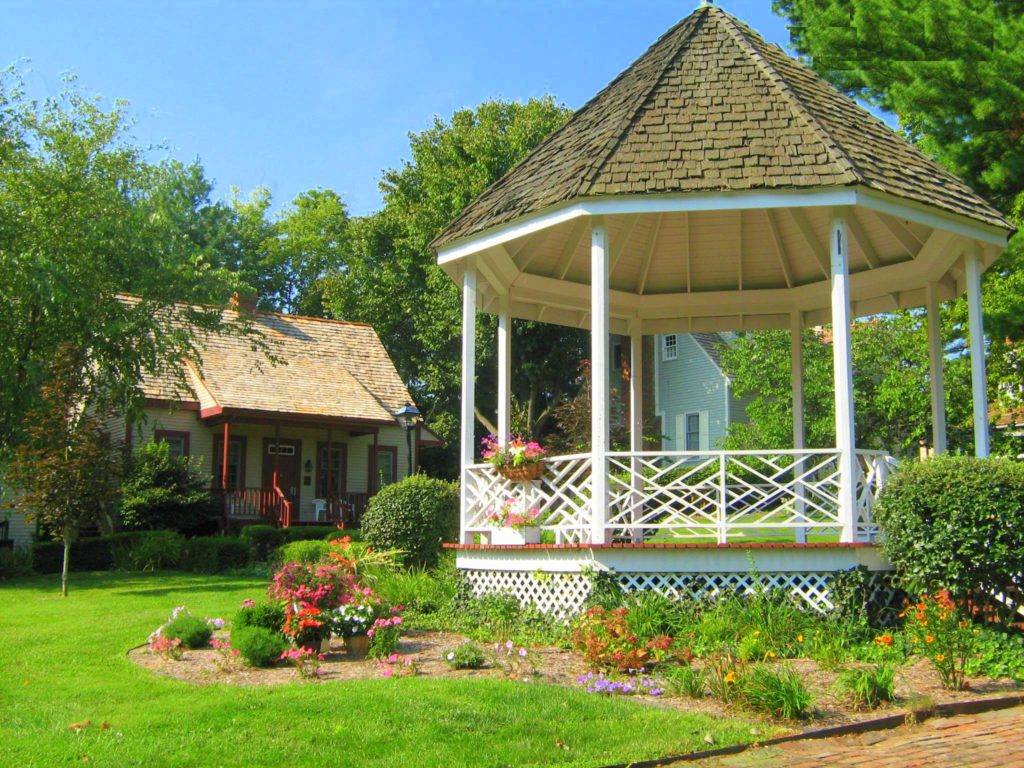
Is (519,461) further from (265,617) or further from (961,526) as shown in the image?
(961,526)

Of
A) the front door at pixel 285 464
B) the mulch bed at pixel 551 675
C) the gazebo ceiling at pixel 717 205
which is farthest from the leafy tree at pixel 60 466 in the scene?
the front door at pixel 285 464

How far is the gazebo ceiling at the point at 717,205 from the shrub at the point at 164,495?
1502cm

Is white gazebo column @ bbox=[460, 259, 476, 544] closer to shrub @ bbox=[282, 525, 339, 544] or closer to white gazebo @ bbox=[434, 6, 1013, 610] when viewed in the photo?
white gazebo @ bbox=[434, 6, 1013, 610]

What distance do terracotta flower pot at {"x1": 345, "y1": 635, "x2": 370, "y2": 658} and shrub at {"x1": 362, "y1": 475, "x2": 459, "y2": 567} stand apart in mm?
6090

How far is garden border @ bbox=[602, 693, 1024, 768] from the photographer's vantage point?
22.7ft

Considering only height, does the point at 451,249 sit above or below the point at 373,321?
below

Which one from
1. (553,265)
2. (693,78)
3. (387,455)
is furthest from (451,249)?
(387,455)

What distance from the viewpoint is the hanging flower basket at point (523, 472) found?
39.3 feet

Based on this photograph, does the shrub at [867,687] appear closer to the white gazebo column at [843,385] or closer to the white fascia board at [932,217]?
the white gazebo column at [843,385]

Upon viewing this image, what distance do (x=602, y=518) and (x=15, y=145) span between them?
16.5 metres

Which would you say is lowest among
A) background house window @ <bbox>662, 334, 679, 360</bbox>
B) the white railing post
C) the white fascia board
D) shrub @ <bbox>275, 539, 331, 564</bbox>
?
shrub @ <bbox>275, 539, 331, 564</bbox>

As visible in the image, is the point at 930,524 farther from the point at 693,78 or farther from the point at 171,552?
the point at 171,552

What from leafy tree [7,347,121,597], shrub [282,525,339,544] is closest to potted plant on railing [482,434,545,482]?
leafy tree [7,347,121,597]

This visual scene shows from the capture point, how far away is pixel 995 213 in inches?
484
